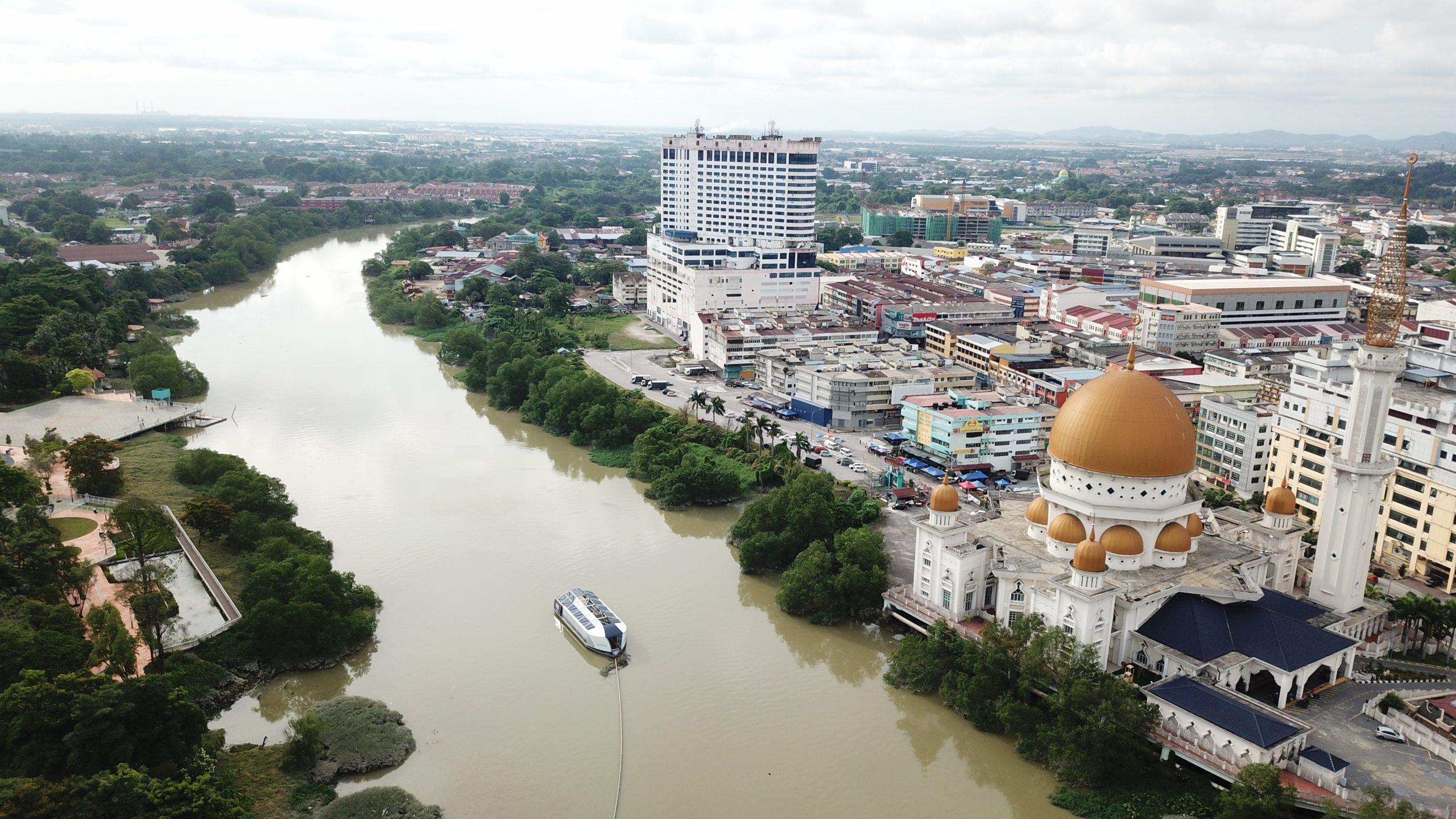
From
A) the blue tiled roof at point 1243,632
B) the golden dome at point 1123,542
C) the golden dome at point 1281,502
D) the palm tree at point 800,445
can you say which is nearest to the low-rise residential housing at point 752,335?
the palm tree at point 800,445

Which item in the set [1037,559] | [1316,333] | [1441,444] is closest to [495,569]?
[1037,559]

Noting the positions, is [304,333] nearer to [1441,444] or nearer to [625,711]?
[625,711]

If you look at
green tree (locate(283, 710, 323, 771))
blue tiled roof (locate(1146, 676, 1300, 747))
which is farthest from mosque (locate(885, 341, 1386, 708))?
green tree (locate(283, 710, 323, 771))

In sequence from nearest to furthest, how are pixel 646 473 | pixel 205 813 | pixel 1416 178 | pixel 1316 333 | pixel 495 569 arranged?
1. pixel 205 813
2. pixel 495 569
3. pixel 646 473
4. pixel 1316 333
5. pixel 1416 178

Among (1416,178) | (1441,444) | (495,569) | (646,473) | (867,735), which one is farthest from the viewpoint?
(1416,178)

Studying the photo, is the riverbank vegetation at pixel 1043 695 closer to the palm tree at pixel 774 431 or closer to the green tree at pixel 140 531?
the palm tree at pixel 774 431

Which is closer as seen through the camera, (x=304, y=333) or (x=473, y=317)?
(x=304, y=333)
